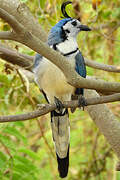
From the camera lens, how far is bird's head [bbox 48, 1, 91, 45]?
9.84 ft

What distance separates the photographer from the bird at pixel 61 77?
9.51 ft

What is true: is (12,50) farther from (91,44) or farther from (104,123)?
(91,44)

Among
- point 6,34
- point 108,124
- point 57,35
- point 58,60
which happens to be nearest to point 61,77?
point 57,35

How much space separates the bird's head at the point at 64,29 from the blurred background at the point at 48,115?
0.26 ft

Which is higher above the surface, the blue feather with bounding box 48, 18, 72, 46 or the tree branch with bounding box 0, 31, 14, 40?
the blue feather with bounding box 48, 18, 72, 46

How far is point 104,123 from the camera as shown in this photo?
301 cm

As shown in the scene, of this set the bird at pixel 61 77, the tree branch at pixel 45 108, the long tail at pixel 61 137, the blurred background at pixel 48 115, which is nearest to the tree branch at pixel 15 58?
the blurred background at pixel 48 115

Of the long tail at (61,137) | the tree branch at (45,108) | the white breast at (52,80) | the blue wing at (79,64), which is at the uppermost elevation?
the blue wing at (79,64)

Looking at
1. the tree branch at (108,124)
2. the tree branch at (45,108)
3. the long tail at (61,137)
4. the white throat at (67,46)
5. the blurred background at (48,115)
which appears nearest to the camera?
the tree branch at (45,108)

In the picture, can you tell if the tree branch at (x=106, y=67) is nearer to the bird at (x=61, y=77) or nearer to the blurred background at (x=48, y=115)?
the bird at (x=61, y=77)

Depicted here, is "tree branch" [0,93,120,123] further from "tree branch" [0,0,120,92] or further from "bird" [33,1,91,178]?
"bird" [33,1,91,178]

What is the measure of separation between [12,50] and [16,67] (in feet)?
0.51

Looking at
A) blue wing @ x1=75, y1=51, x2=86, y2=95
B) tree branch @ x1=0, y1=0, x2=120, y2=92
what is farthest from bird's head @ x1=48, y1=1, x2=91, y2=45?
tree branch @ x1=0, y1=0, x2=120, y2=92

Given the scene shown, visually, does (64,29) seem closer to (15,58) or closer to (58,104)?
(15,58)
